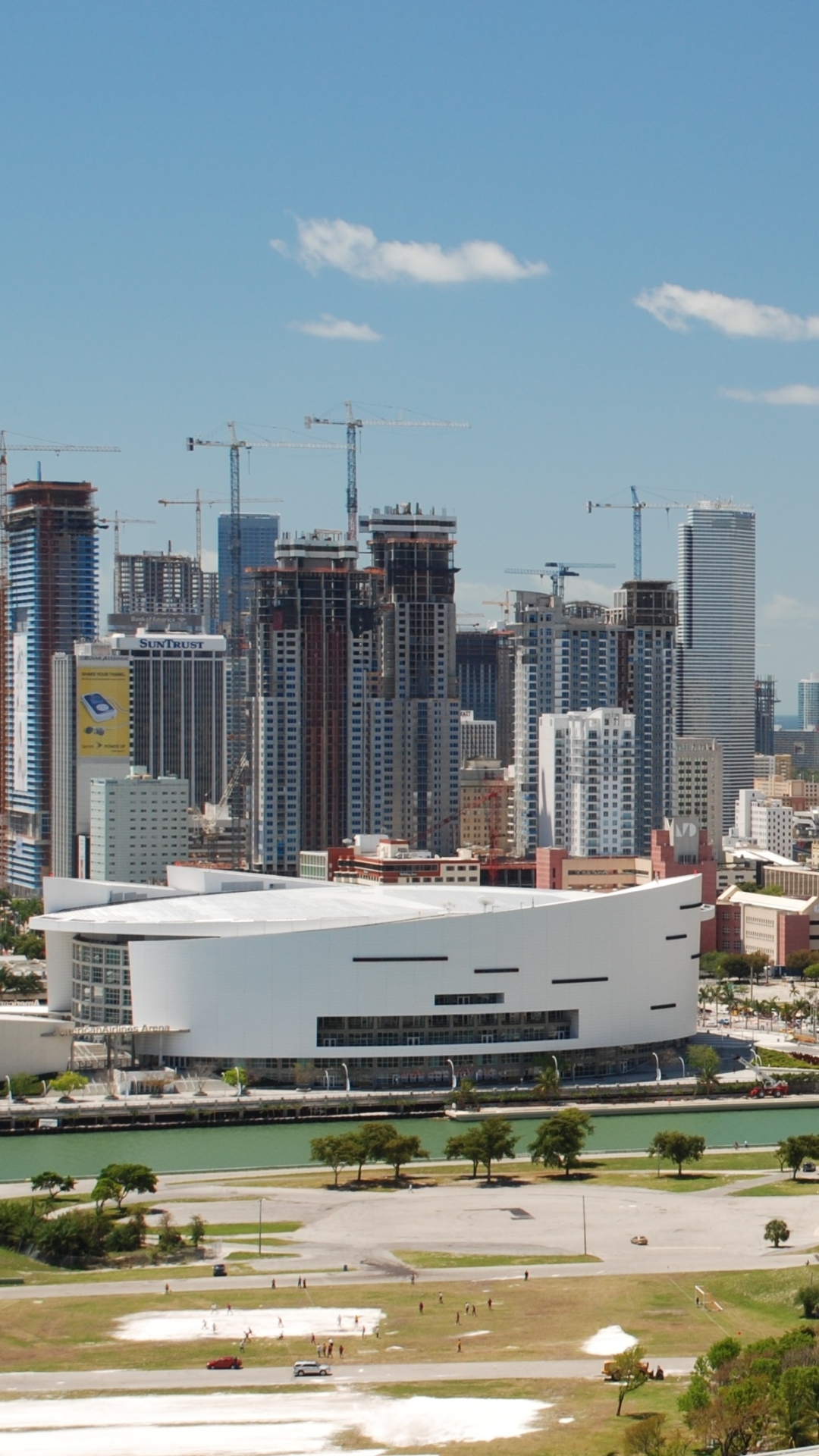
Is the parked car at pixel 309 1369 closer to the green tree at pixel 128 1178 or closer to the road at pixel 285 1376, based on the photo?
the road at pixel 285 1376

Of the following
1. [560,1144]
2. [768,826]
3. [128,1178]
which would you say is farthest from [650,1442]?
[768,826]

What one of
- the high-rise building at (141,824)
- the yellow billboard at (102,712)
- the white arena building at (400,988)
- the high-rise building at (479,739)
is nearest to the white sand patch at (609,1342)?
the white arena building at (400,988)

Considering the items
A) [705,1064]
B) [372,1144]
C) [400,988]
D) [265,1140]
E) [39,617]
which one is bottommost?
[265,1140]

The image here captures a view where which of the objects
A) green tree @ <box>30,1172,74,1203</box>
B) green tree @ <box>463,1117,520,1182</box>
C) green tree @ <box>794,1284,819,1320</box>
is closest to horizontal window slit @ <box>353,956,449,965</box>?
green tree @ <box>463,1117,520,1182</box>

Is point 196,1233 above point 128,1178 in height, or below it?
below

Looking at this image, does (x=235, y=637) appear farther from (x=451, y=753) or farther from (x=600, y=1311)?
(x=600, y=1311)

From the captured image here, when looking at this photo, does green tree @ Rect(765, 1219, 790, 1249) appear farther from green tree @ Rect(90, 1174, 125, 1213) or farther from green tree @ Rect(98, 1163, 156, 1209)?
green tree @ Rect(90, 1174, 125, 1213)

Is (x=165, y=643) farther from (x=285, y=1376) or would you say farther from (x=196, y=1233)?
(x=285, y=1376)

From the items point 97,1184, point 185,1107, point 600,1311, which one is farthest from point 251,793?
point 600,1311
